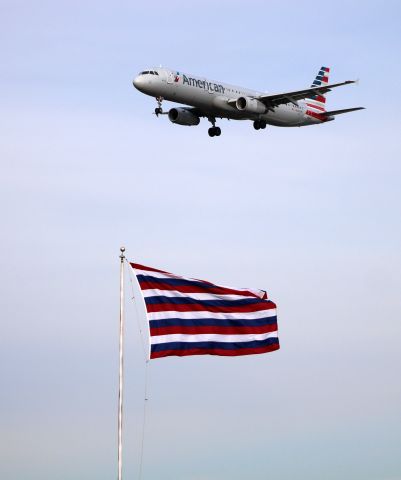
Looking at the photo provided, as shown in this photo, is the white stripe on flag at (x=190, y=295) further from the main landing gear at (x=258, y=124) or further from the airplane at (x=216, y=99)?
the main landing gear at (x=258, y=124)

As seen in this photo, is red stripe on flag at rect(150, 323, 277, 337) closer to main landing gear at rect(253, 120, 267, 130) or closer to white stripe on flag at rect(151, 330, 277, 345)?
white stripe on flag at rect(151, 330, 277, 345)

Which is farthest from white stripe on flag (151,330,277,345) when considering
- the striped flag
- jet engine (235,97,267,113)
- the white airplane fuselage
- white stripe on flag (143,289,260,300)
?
jet engine (235,97,267,113)

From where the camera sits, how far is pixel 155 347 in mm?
25203

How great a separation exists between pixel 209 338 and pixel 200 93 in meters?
46.5

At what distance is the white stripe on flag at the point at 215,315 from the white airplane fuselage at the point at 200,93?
43.2m

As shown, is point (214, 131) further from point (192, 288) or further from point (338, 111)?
point (192, 288)

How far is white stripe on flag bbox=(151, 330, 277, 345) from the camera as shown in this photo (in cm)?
2556

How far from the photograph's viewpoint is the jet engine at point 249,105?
72500 mm

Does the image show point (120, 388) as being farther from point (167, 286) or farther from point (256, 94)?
point (256, 94)

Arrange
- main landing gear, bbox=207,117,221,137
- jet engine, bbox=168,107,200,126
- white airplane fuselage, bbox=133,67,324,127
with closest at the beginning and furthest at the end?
white airplane fuselage, bbox=133,67,324,127
jet engine, bbox=168,107,200,126
main landing gear, bbox=207,117,221,137

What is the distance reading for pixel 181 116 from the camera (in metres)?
74.0

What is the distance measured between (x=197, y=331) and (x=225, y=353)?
1.03 metres

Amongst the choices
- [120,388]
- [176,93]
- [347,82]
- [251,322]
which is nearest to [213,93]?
[176,93]

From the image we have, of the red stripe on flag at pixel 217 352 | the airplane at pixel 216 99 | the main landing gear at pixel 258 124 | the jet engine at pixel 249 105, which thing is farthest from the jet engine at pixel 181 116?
the red stripe on flag at pixel 217 352
